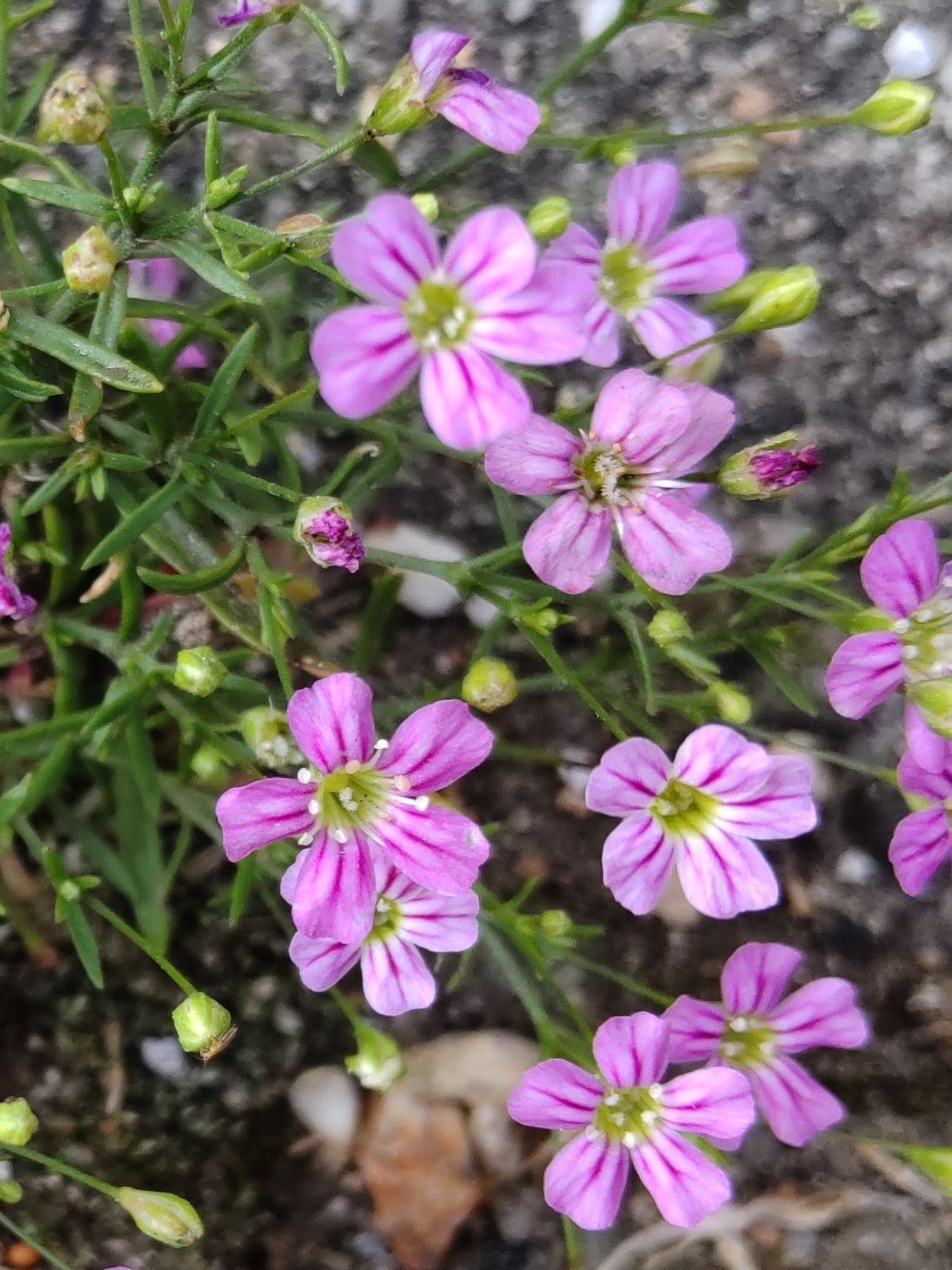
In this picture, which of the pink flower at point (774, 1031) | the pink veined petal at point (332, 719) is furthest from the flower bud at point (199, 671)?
the pink flower at point (774, 1031)

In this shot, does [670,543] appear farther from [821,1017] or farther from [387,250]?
[821,1017]

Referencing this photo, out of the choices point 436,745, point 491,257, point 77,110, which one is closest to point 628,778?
point 436,745

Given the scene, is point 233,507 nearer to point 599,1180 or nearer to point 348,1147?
point 599,1180

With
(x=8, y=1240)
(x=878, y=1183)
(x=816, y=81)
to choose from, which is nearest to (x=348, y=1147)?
(x=8, y=1240)

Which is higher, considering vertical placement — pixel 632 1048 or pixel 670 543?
pixel 670 543

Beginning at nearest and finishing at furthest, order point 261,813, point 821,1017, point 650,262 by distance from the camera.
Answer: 1. point 261,813
2. point 821,1017
3. point 650,262

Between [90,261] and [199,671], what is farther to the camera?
[199,671]
